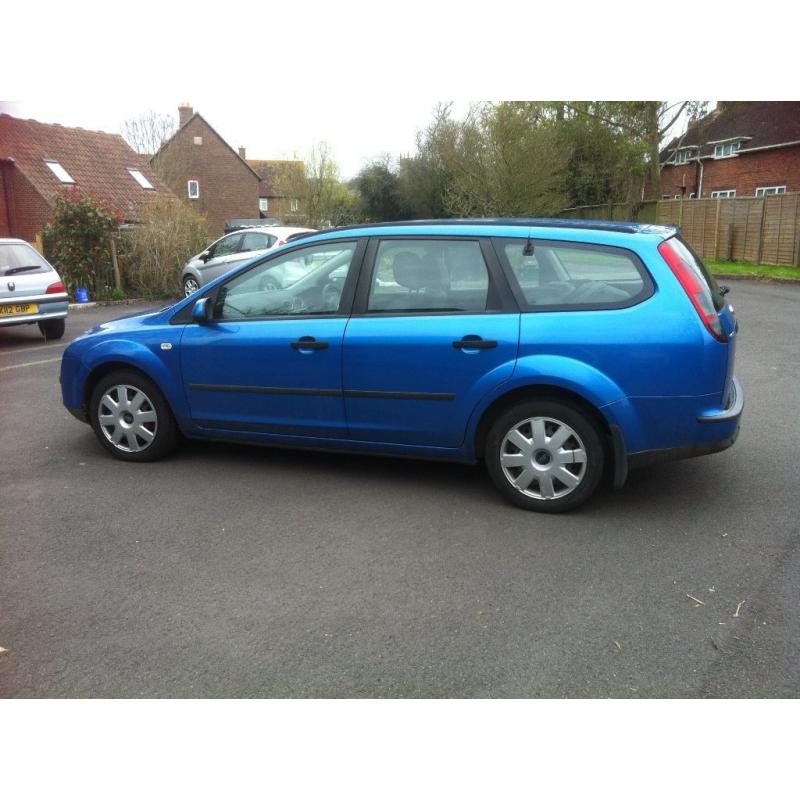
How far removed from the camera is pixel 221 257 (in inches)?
A: 682

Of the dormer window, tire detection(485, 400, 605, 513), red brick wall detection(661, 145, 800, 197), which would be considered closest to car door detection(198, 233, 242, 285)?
tire detection(485, 400, 605, 513)

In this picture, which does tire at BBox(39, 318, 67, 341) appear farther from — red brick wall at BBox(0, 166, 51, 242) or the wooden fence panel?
red brick wall at BBox(0, 166, 51, 242)

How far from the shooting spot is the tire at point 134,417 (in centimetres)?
562

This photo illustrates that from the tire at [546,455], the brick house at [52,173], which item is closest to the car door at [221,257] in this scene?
the brick house at [52,173]

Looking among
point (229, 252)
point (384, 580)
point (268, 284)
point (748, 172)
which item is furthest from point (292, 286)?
point (748, 172)

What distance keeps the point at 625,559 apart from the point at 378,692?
1.72 metres

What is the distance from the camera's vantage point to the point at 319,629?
3.35 m

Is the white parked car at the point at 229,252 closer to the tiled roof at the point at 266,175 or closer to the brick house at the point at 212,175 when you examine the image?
the brick house at the point at 212,175

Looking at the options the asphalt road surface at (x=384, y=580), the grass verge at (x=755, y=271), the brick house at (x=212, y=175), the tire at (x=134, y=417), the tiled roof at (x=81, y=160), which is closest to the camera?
the asphalt road surface at (x=384, y=580)

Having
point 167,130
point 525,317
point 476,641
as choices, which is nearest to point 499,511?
point 525,317

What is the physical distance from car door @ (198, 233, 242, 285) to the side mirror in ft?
39.6

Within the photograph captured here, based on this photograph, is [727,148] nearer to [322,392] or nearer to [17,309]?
[17,309]

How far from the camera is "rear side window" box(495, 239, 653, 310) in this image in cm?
444

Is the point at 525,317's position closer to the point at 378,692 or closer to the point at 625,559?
the point at 625,559
